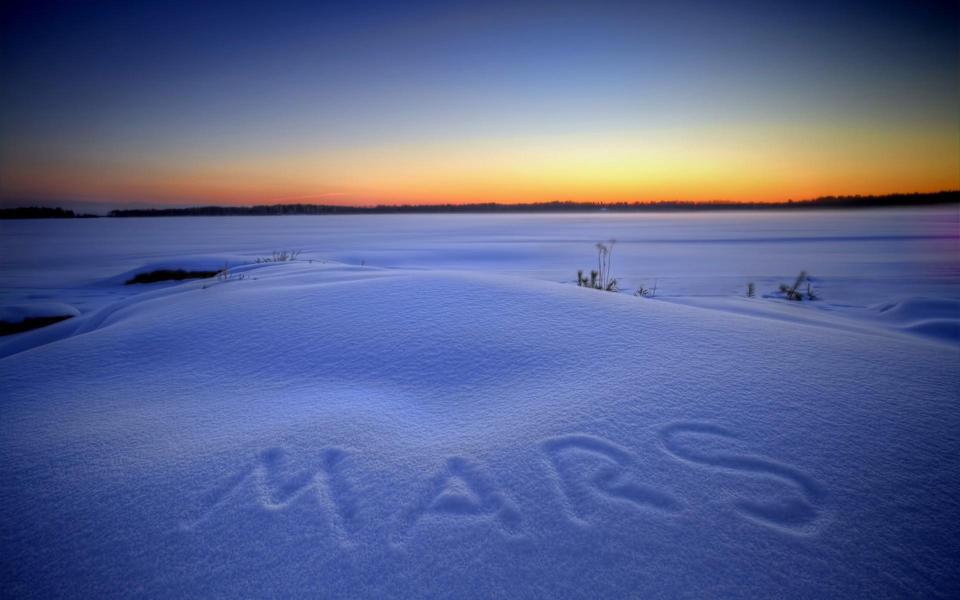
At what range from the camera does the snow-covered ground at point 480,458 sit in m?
1.03

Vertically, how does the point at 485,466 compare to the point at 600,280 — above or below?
below

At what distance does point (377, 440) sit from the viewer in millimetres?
1522

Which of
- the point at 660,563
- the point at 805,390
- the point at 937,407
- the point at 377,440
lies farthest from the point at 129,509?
the point at 937,407

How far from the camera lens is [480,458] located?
4.61ft

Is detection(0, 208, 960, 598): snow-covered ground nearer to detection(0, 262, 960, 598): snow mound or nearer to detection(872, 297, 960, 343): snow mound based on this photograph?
detection(0, 262, 960, 598): snow mound

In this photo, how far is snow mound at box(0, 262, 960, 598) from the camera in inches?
40.3

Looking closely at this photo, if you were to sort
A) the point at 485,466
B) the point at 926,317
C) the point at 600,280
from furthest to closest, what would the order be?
the point at 600,280 → the point at 926,317 → the point at 485,466

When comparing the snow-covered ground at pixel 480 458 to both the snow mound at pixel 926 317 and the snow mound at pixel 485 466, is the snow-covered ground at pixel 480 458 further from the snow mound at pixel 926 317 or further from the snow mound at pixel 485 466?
the snow mound at pixel 926 317

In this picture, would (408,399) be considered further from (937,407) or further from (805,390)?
(937,407)

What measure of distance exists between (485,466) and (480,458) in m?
0.05

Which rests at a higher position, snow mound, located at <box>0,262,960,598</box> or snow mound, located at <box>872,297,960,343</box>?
snow mound, located at <box>0,262,960,598</box>

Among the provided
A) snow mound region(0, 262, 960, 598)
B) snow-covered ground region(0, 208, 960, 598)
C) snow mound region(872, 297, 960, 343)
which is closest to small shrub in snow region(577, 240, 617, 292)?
snow-covered ground region(0, 208, 960, 598)

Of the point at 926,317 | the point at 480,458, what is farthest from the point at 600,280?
the point at 480,458

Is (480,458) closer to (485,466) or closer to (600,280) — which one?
(485,466)
